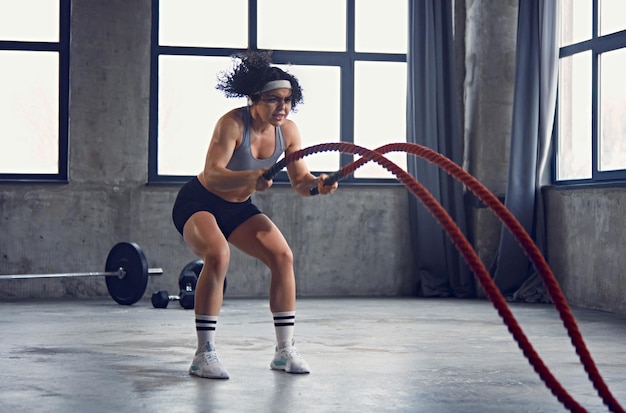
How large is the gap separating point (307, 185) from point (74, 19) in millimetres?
4212

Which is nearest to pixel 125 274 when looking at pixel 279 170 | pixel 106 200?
pixel 106 200

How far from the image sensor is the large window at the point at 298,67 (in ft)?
25.0

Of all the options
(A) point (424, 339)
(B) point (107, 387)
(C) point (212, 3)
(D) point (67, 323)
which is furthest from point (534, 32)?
(B) point (107, 387)

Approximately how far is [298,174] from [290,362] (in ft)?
2.33

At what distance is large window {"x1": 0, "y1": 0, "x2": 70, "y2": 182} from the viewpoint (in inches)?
291

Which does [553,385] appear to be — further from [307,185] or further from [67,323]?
[67,323]

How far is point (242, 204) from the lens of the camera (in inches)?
150

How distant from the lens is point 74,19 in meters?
7.35

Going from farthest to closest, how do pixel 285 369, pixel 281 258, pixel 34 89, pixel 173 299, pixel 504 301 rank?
1. pixel 34 89
2. pixel 173 299
3. pixel 285 369
4. pixel 281 258
5. pixel 504 301

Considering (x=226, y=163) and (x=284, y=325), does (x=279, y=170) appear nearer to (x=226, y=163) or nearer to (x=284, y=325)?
(x=226, y=163)

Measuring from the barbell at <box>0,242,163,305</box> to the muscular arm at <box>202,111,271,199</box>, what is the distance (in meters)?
2.96

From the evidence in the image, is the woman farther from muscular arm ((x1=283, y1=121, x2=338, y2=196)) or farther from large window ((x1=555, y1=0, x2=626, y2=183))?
large window ((x1=555, y1=0, x2=626, y2=183))

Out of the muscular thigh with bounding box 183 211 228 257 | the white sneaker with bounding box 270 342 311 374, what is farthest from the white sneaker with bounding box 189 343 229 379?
the muscular thigh with bounding box 183 211 228 257

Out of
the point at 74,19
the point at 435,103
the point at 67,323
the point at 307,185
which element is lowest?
the point at 67,323
